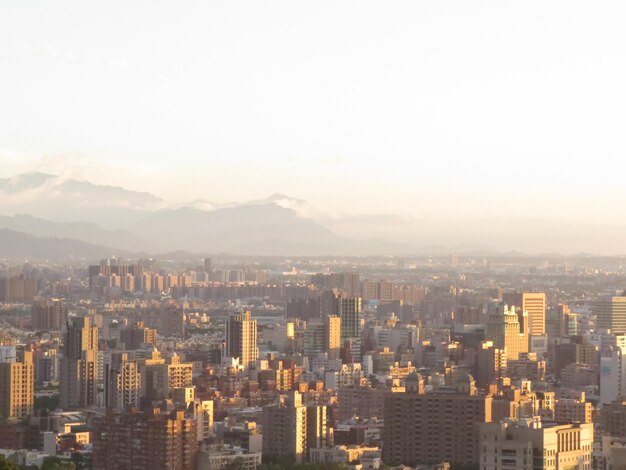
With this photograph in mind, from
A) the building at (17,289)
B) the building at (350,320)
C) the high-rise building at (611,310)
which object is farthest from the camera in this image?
the building at (17,289)

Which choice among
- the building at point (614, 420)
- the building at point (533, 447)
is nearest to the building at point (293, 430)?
the building at point (614, 420)

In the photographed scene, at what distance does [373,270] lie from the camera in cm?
5681

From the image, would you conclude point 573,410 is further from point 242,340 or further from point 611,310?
point 611,310

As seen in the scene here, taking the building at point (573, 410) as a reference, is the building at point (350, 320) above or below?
above

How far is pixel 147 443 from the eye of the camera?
72.0 ft

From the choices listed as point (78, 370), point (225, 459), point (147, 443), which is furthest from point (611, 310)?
point (147, 443)

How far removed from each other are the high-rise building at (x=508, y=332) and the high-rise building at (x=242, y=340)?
4987mm

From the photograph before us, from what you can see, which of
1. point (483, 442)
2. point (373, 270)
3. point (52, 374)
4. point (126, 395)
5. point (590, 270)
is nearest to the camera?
point (483, 442)

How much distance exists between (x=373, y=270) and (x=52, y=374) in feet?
74.2

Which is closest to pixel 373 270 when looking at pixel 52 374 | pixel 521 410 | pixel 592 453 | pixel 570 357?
pixel 570 357

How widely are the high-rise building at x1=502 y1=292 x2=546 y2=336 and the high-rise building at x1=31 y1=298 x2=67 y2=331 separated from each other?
36.2 ft

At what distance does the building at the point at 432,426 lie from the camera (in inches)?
923

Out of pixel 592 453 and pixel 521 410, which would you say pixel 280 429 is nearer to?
pixel 521 410

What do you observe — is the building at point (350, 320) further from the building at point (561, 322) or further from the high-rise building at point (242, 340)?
the building at point (561, 322)
